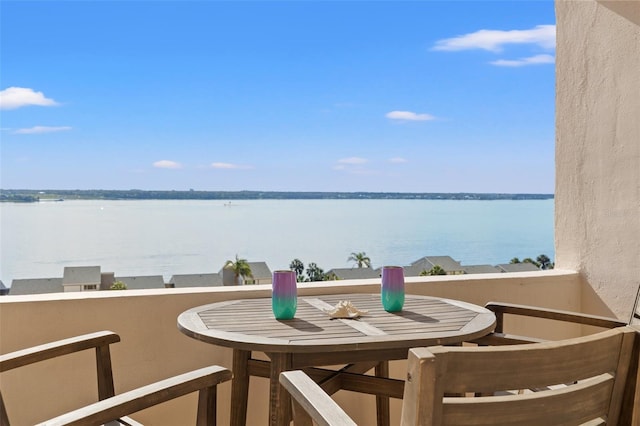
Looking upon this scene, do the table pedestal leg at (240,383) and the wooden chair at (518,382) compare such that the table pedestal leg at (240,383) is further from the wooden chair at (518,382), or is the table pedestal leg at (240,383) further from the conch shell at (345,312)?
the wooden chair at (518,382)

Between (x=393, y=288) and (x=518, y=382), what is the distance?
972 millimetres

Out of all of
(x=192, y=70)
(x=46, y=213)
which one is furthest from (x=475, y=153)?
(x=46, y=213)

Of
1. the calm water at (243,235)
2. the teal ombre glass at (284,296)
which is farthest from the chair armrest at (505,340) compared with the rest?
the calm water at (243,235)

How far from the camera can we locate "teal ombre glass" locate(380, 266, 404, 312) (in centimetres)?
192

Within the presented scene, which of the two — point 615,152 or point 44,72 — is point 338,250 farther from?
point 615,152

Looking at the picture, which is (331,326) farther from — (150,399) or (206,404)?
(150,399)

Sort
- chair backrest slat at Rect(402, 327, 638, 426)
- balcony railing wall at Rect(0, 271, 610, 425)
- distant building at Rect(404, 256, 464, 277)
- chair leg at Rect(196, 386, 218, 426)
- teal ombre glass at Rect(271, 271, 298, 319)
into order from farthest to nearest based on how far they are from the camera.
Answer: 1. distant building at Rect(404, 256, 464, 277)
2. balcony railing wall at Rect(0, 271, 610, 425)
3. teal ombre glass at Rect(271, 271, 298, 319)
4. chair leg at Rect(196, 386, 218, 426)
5. chair backrest slat at Rect(402, 327, 638, 426)

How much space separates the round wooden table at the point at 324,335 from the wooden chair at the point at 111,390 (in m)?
0.19

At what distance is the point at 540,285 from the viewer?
2.90 metres

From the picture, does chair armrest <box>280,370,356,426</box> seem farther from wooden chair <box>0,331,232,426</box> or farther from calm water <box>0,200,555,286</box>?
calm water <box>0,200,555,286</box>

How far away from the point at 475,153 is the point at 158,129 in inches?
807

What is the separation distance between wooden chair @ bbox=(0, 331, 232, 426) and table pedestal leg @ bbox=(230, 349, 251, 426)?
1.23 ft

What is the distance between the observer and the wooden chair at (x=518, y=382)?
0.91 metres

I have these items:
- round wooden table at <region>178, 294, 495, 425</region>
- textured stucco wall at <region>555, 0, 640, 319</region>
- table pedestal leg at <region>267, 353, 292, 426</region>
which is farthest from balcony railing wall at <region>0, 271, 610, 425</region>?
textured stucco wall at <region>555, 0, 640, 319</region>
